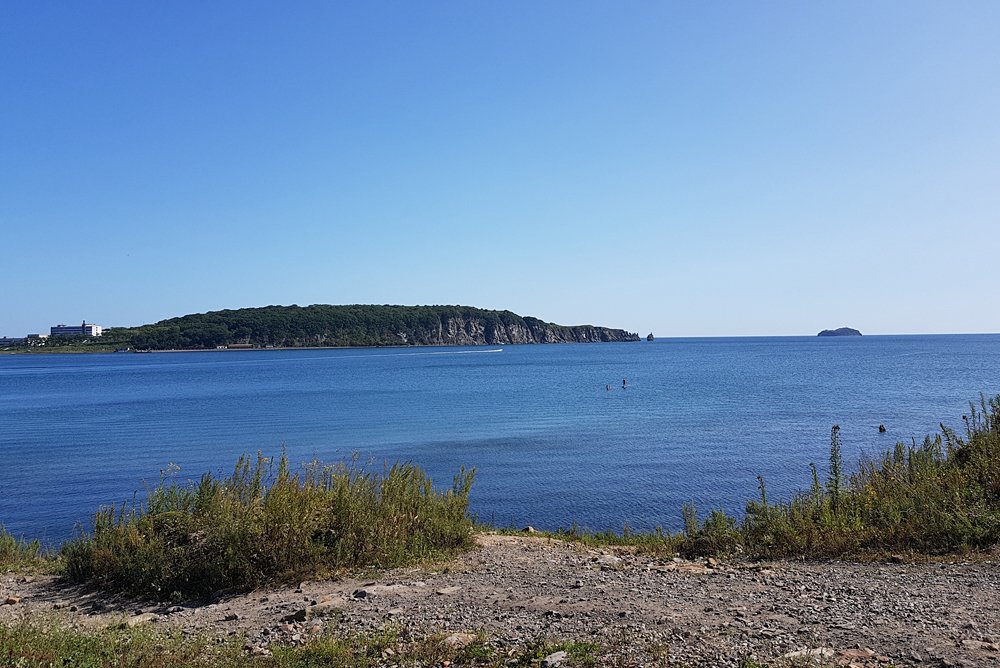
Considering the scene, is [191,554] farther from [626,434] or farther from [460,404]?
[460,404]

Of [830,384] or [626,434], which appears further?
[830,384]

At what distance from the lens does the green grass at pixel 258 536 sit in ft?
28.2

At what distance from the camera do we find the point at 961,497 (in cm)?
982

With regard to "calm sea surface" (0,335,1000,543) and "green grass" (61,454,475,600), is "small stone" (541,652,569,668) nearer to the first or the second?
"green grass" (61,454,475,600)

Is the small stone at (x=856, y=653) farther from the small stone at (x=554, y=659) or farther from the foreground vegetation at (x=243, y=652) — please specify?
the small stone at (x=554, y=659)

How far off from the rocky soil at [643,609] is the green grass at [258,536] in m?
0.41

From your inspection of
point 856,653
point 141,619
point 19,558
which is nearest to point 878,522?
point 856,653

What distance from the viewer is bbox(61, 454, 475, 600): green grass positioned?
338 inches

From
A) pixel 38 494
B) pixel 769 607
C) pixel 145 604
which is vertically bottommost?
pixel 38 494

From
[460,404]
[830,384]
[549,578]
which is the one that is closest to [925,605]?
[549,578]

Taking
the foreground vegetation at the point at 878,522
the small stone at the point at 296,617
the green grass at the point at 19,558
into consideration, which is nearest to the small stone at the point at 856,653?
the foreground vegetation at the point at 878,522

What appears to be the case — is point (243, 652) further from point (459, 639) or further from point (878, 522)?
point (878, 522)

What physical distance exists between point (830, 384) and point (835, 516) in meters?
60.1

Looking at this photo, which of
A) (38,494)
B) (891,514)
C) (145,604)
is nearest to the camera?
(145,604)
